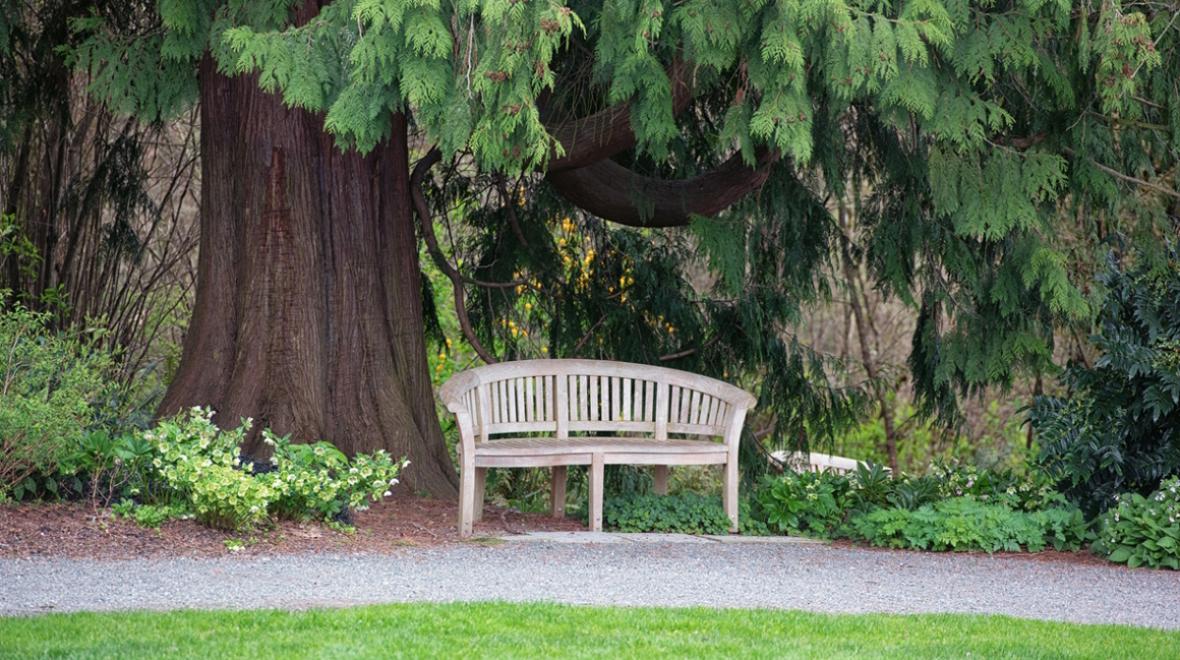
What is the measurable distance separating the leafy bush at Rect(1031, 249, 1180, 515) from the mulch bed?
313 cm

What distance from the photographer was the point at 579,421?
8.52 m

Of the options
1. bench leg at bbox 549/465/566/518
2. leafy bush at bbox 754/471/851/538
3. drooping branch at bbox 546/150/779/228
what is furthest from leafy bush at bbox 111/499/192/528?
leafy bush at bbox 754/471/851/538

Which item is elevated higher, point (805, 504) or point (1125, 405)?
point (1125, 405)

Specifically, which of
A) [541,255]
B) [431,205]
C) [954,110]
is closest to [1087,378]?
[954,110]

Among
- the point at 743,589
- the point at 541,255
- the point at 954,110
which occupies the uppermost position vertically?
the point at 954,110

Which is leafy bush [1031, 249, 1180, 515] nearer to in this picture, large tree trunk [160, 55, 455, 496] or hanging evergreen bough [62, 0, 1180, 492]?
hanging evergreen bough [62, 0, 1180, 492]

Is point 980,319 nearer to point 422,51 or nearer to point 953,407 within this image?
point 953,407

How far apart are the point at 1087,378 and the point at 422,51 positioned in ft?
13.8

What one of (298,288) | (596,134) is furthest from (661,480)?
(298,288)

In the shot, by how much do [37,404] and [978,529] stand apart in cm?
486

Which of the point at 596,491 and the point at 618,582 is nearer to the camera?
the point at 618,582

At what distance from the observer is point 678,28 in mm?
6480

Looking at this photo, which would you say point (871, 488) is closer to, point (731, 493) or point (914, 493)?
point (914, 493)

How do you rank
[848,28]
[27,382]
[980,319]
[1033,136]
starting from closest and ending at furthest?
[848,28] → [27,382] → [1033,136] → [980,319]
